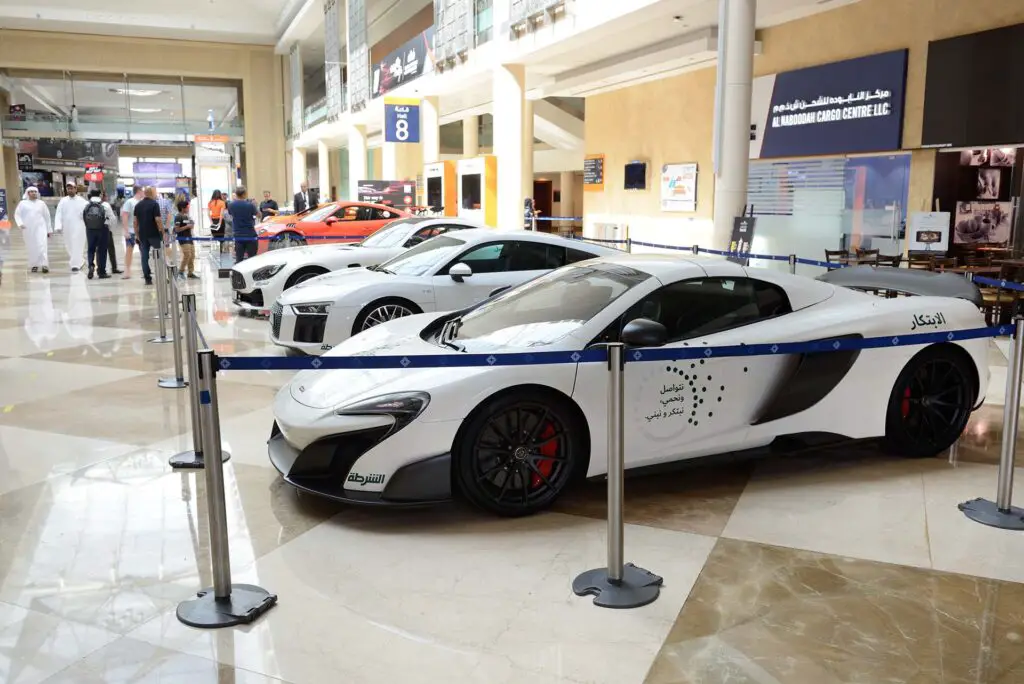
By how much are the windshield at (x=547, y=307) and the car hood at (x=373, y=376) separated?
29 cm

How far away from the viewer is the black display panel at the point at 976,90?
11.1 metres

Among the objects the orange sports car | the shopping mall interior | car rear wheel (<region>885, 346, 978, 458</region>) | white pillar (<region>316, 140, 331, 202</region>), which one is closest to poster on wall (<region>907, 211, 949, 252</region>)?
the shopping mall interior

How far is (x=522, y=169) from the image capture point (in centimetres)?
1878

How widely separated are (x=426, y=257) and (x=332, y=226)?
341 inches

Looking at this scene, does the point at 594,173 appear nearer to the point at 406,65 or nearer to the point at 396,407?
the point at 406,65

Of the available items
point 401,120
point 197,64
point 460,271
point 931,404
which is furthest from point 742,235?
point 197,64

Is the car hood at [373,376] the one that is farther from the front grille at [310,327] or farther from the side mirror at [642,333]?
the front grille at [310,327]

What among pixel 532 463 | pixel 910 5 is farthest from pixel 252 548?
pixel 910 5

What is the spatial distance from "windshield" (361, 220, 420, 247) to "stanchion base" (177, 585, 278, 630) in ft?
25.2

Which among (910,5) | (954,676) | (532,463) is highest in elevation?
(910,5)

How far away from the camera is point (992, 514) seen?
14.5 ft

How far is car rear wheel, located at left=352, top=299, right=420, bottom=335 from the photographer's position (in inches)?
310

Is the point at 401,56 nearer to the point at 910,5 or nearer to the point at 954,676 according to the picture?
the point at 910,5

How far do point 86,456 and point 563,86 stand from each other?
56.8 ft
